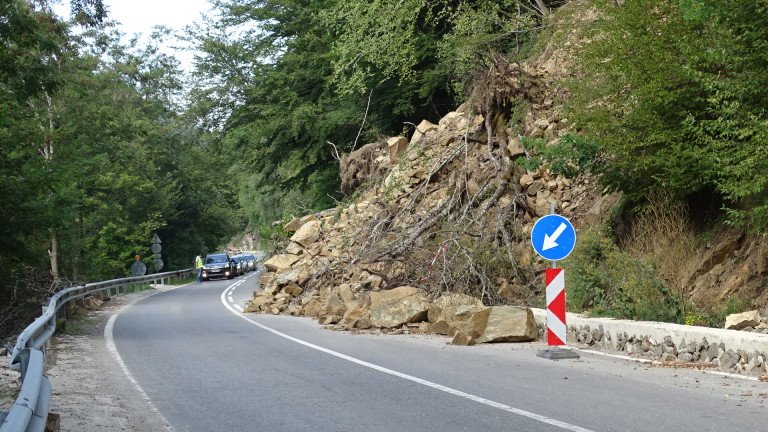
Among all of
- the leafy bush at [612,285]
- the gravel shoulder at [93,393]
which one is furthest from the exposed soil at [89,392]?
the leafy bush at [612,285]

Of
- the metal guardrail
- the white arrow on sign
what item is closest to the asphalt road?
the metal guardrail

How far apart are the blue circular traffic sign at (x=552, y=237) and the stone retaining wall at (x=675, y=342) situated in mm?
1382

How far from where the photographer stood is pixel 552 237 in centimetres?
1384

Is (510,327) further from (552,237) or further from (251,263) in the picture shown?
(251,263)

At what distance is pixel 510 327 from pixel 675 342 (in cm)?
379

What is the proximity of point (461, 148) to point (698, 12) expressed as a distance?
476 inches

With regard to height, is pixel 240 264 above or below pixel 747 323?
above

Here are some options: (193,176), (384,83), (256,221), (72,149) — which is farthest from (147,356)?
(256,221)

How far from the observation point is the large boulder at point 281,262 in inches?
1142

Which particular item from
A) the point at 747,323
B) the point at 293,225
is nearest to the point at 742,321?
the point at 747,323

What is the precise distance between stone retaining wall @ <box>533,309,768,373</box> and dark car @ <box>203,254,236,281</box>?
42920mm

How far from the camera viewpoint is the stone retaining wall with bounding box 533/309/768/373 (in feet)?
36.3

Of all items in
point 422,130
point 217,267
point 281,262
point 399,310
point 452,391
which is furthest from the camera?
point 217,267

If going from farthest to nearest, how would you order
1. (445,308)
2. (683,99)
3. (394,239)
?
1. (394,239)
2. (445,308)
3. (683,99)
